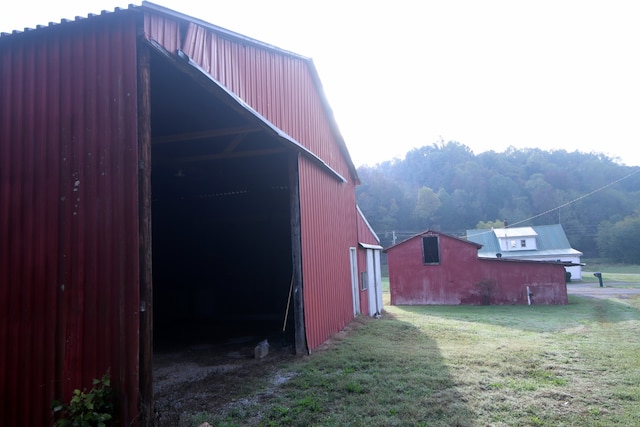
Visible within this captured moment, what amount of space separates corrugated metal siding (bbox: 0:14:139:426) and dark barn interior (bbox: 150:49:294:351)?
2530mm

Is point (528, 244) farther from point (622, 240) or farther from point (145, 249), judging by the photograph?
point (145, 249)

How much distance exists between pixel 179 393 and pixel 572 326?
1147 cm

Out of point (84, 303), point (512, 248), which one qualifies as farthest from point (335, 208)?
point (512, 248)

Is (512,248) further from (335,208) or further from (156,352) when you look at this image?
(156,352)

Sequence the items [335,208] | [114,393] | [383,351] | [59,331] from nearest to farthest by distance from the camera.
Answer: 1. [114,393]
2. [59,331]
3. [383,351]
4. [335,208]

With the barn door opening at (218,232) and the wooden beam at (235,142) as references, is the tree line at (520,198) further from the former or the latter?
the wooden beam at (235,142)

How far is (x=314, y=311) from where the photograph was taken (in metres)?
8.15

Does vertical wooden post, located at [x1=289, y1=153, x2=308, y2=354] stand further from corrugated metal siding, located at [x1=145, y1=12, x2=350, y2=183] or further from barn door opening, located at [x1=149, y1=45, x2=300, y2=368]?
corrugated metal siding, located at [x1=145, y1=12, x2=350, y2=183]

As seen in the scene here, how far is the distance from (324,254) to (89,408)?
20.8 feet

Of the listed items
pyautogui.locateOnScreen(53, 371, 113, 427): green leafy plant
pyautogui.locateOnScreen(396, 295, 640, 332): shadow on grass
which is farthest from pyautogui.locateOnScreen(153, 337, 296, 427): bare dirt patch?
pyautogui.locateOnScreen(396, 295, 640, 332): shadow on grass

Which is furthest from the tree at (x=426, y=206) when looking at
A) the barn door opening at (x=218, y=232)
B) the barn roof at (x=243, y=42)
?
the barn roof at (x=243, y=42)

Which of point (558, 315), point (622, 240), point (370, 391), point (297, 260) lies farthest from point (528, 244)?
point (370, 391)

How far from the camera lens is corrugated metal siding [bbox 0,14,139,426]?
12.2ft

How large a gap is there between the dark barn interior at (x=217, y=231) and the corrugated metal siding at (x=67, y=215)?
2530 mm
